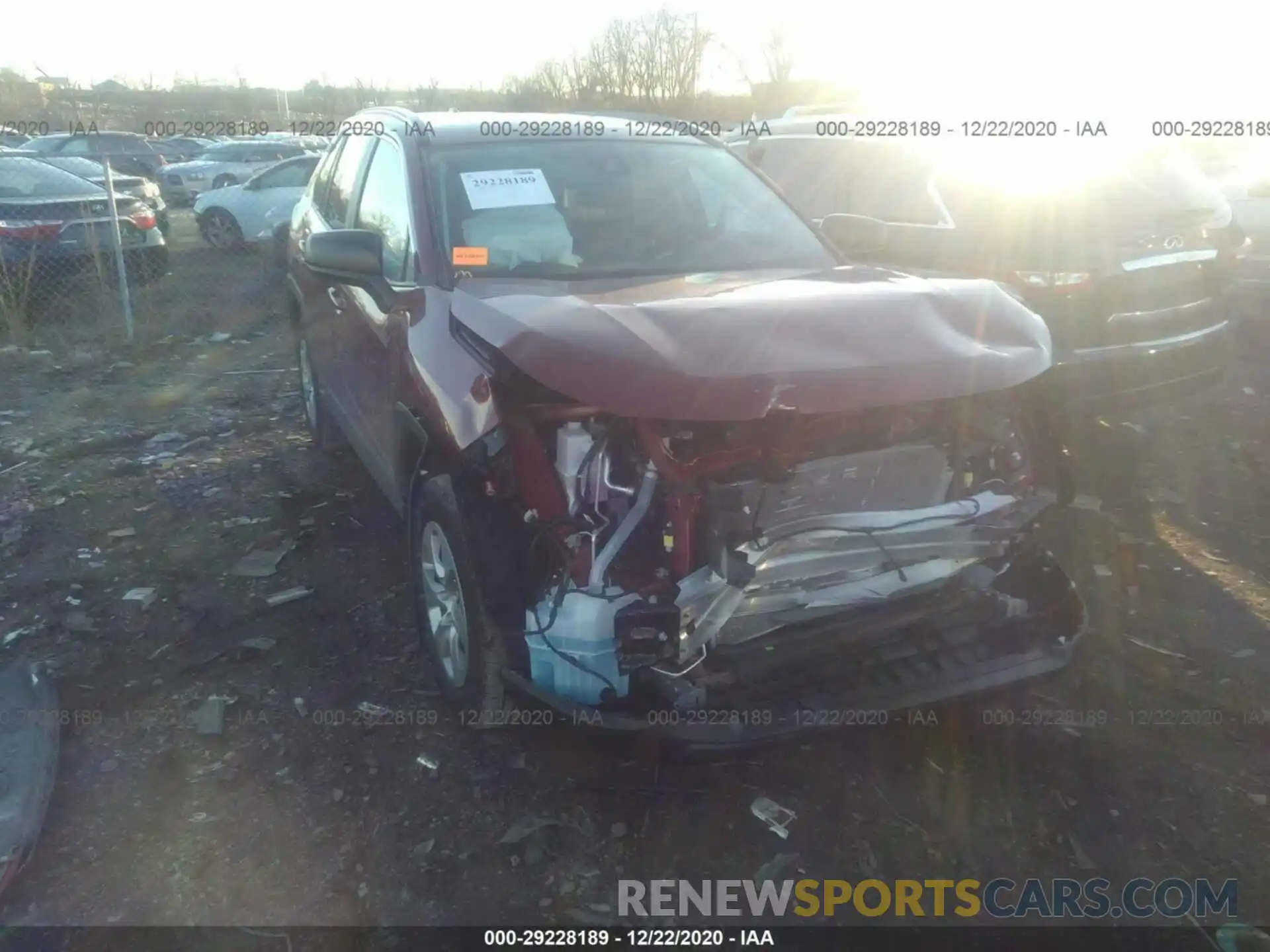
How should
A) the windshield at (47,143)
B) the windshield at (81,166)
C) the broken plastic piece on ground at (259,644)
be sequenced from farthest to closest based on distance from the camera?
1. the windshield at (47,143)
2. the windshield at (81,166)
3. the broken plastic piece on ground at (259,644)

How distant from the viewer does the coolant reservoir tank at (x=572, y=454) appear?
102 inches

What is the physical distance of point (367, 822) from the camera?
2826 millimetres

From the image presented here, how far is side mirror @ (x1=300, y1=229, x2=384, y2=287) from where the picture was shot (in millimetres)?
3365

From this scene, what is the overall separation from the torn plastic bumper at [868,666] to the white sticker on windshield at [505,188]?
5.84 feet

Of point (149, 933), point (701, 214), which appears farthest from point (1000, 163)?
point (149, 933)

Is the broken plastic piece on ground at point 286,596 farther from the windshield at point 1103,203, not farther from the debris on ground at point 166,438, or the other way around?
the windshield at point 1103,203

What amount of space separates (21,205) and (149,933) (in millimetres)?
8529

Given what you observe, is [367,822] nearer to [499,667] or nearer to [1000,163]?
[499,667]

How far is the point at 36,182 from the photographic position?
9328 millimetres

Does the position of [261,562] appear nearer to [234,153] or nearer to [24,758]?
[24,758]

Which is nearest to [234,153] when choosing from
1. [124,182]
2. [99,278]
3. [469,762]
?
[124,182]

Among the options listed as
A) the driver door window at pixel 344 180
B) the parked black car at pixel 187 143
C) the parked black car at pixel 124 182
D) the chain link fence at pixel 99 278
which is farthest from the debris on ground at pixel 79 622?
the parked black car at pixel 187 143

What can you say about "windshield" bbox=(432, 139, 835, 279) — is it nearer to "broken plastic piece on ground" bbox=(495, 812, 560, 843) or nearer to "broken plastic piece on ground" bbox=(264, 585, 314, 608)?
"broken plastic piece on ground" bbox=(264, 585, 314, 608)

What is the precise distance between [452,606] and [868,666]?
4.23ft
